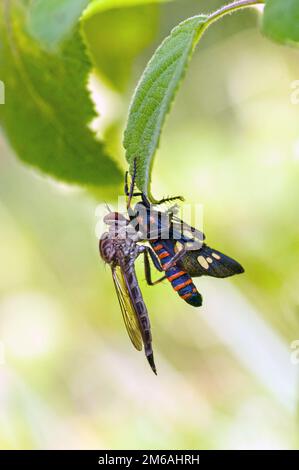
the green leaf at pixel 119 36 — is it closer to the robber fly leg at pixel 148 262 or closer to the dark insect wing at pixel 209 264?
the robber fly leg at pixel 148 262

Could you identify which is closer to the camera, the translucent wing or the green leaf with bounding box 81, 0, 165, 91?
the translucent wing

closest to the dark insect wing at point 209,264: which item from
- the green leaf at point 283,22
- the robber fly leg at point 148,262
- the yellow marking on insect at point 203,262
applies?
the yellow marking on insect at point 203,262

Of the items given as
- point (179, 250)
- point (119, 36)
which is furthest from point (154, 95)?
point (119, 36)

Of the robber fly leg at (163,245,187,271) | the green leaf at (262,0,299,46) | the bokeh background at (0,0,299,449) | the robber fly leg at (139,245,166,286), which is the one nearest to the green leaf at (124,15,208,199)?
the green leaf at (262,0,299,46)

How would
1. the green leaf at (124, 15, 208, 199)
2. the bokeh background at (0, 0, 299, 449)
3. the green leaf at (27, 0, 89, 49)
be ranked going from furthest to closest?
1. the bokeh background at (0, 0, 299, 449)
2. the green leaf at (27, 0, 89, 49)
3. the green leaf at (124, 15, 208, 199)

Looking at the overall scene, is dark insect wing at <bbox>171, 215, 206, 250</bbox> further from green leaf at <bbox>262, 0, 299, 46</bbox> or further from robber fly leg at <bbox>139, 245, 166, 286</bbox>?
green leaf at <bbox>262, 0, 299, 46</bbox>
